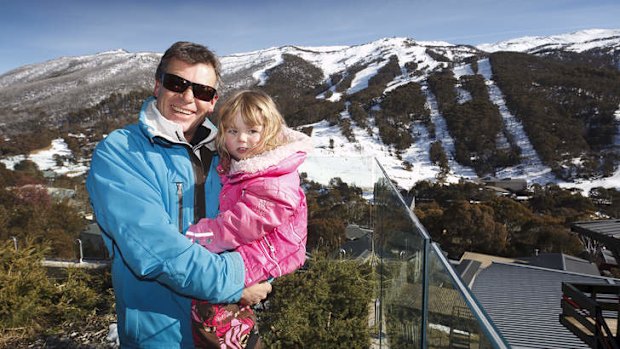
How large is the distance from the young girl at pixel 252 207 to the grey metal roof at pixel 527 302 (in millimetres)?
5532

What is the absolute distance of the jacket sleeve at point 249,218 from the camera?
1.08 meters

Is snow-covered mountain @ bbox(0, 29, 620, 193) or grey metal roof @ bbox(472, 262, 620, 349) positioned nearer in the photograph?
grey metal roof @ bbox(472, 262, 620, 349)

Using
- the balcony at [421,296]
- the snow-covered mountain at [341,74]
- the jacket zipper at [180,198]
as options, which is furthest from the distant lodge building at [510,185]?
the jacket zipper at [180,198]

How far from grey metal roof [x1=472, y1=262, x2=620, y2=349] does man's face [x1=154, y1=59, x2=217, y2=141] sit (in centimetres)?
576

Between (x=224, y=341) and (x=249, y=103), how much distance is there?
2.14 ft

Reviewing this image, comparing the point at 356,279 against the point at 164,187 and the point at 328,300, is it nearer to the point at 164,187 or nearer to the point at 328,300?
the point at 328,300

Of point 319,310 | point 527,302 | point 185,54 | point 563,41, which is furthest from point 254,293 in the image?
point 563,41

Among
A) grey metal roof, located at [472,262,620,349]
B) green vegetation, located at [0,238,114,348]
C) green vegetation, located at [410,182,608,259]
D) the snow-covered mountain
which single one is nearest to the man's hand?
green vegetation, located at [0,238,114,348]

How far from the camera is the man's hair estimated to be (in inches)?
44.5

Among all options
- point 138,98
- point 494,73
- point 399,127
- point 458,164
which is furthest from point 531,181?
point 138,98

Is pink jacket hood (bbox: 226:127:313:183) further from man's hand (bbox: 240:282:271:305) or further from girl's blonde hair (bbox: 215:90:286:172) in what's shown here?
man's hand (bbox: 240:282:271:305)

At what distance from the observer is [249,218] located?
108 centimetres

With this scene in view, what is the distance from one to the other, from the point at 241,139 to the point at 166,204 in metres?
0.30

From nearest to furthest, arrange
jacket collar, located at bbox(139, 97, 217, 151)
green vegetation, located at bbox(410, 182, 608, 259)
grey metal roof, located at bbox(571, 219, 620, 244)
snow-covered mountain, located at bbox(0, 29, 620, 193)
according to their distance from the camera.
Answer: jacket collar, located at bbox(139, 97, 217, 151) < grey metal roof, located at bbox(571, 219, 620, 244) < green vegetation, located at bbox(410, 182, 608, 259) < snow-covered mountain, located at bbox(0, 29, 620, 193)
